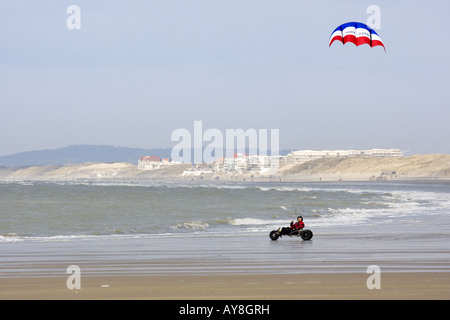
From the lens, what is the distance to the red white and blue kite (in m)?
23.9

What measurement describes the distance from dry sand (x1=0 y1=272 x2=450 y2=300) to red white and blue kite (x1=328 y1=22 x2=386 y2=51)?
15181mm

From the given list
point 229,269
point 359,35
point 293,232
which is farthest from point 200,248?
point 359,35

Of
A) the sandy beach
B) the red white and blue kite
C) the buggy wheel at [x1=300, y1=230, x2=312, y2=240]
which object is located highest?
the red white and blue kite

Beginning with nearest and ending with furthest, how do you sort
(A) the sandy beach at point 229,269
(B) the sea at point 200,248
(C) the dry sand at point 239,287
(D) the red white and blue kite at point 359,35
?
(C) the dry sand at point 239,287
(A) the sandy beach at point 229,269
(B) the sea at point 200,248
(D) the red white and blue kite at point 359,35

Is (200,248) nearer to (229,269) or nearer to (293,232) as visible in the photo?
(293,232)

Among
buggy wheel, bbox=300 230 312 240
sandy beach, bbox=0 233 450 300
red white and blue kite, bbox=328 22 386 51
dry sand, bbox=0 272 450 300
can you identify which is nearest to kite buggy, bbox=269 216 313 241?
buggy wheel, bbox=300 230 312 240

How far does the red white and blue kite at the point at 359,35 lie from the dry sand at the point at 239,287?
15.2 meters

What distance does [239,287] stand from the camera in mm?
9070

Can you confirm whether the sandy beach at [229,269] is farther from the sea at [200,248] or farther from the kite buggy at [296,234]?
the kite buggy at [296,234]

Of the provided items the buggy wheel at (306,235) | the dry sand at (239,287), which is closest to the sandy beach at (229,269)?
the dry sand at (239,287)

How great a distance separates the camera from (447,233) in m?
18.6

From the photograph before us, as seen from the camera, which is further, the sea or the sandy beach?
the sea

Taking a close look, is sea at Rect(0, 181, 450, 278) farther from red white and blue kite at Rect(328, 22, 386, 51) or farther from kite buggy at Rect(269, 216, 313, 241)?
red white and blue kite at Rect(328, 22, 386, 51)

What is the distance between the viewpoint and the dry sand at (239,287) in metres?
8.35
